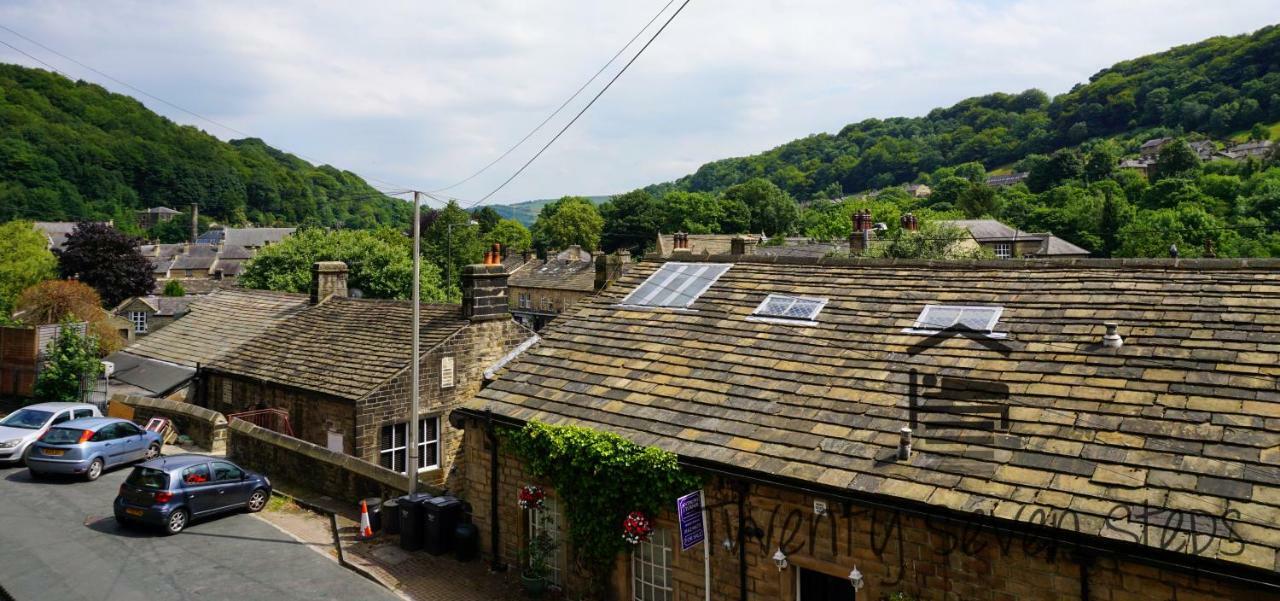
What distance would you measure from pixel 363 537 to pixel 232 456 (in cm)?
809

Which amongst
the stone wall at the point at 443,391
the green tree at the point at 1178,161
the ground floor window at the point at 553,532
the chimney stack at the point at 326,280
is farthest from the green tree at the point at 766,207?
the ground floor window at the point at 553,532

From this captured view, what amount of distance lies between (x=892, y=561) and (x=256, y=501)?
1387cm

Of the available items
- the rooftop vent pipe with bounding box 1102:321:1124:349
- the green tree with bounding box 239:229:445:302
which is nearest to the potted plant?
the rooftop vent pipe with bounding box 1102:321:1124:349

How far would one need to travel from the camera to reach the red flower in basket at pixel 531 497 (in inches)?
456

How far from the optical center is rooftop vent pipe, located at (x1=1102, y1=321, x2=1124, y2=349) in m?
9.21

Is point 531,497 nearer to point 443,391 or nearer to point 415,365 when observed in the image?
point 415,365

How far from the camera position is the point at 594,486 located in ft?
34.7

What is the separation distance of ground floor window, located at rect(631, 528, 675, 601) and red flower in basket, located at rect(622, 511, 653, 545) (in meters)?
0.46

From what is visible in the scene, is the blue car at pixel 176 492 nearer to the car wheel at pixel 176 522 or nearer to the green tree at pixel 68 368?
the car wheel at pixel 176 522

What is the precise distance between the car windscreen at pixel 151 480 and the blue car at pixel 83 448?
4.95 m

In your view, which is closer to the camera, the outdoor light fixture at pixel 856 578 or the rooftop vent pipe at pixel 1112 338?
the outdoor light fixture at pixel 856 578

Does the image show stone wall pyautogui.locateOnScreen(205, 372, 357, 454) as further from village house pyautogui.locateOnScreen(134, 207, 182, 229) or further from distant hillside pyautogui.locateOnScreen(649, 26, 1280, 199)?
distant hillside pyautogui.locateOnScreen(649, 26, 1280, 199)

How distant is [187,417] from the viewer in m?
22.2

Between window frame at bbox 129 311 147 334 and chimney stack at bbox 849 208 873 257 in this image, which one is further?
window frame at bbox 129 311 147 334
